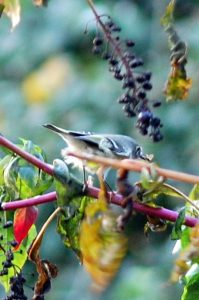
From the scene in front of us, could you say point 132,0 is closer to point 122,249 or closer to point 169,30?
point 169,30

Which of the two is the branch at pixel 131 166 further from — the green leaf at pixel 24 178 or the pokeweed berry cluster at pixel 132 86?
the green leaf at pixel 24 178

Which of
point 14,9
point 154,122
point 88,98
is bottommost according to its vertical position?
point 88,98

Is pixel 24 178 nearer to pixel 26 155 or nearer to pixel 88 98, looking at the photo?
pixel 26 155

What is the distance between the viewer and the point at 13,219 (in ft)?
3.76

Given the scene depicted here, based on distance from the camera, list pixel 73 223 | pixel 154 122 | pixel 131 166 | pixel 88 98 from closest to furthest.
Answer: pixel 131 166 → pixel 154 122 → pixel 73 223 → pixel 88 98

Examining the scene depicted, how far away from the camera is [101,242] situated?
828 millimetres

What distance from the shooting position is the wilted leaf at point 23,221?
1062mm

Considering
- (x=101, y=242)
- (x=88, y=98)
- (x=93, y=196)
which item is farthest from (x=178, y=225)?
(x=88, y=98)

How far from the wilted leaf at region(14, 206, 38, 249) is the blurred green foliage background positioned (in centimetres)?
188

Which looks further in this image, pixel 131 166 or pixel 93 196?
pixel 93 196

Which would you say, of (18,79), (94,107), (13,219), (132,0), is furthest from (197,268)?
(18,79)

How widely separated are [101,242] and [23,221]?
0.25 m

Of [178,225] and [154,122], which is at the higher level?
[154,122]

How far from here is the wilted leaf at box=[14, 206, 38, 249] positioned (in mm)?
1062
